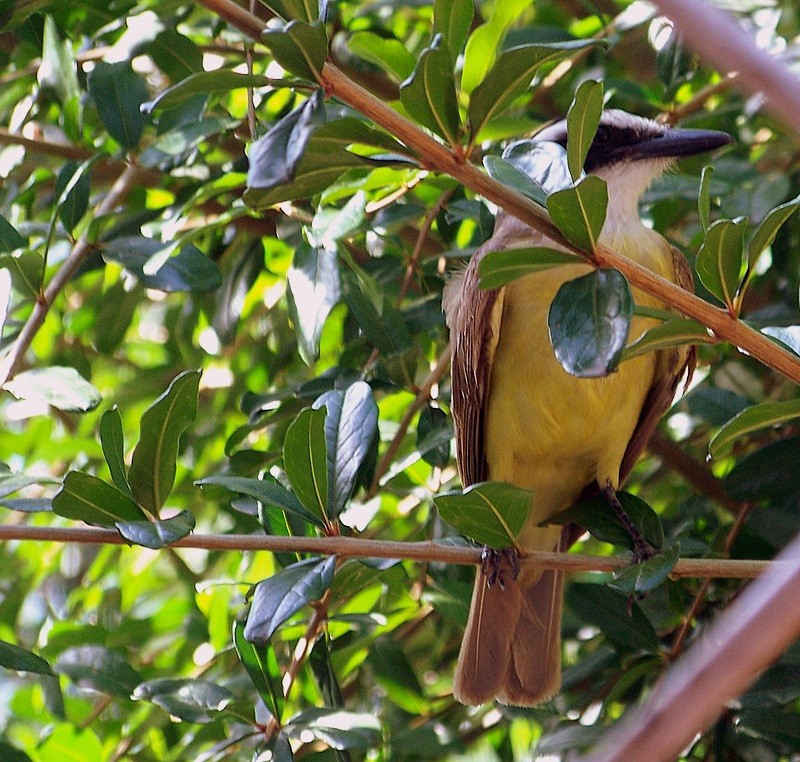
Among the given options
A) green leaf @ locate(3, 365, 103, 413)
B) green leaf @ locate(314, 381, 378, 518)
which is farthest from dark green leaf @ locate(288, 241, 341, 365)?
green leaf @ locate(3, 365, 103, 413)

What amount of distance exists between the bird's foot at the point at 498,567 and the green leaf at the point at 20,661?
0.98 m

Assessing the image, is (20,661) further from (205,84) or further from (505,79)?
(505,79)

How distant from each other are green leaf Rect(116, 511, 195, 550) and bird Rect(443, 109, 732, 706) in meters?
1.03

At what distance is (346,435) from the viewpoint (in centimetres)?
229

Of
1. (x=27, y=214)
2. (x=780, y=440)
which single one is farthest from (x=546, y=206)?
(x=27, y=214)

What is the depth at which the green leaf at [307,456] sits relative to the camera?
2.10m

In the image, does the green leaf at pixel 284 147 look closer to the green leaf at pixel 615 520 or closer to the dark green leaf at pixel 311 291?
the dark green leaf at pixel 311 291

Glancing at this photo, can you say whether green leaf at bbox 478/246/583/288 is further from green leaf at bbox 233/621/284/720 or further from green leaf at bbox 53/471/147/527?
green leaf at bbox 233/621/284/720

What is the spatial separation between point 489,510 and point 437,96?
800mm

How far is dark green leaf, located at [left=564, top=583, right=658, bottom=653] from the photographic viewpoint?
8.91 feet

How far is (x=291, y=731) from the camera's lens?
2385mm

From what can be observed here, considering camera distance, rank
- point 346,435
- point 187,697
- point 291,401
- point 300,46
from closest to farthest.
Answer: point 300,46 → point 346,435 → point 187,697 → point 291,401

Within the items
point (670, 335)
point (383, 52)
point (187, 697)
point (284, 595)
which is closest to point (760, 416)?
point (670, 335)

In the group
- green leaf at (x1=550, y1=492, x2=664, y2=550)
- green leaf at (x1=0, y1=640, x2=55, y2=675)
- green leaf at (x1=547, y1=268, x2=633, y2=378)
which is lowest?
green leaf at (x1=0, y1=640, x2=55, y2=675)
